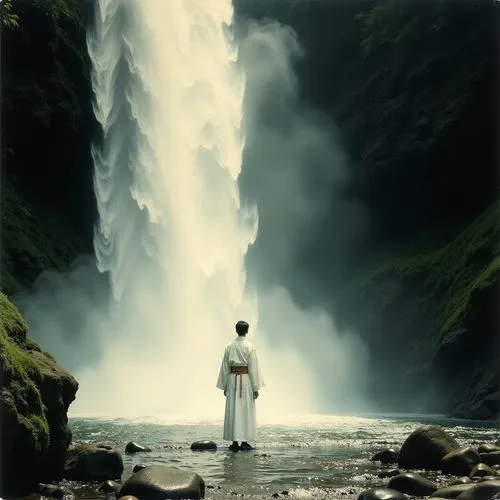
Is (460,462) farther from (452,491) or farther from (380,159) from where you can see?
(380,159)

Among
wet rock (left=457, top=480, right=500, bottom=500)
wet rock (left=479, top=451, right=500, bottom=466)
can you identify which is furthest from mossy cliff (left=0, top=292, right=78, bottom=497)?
wet rock (left=479, top=451, right=500, bottom=466)

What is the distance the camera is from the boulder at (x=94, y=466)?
31.6 ft

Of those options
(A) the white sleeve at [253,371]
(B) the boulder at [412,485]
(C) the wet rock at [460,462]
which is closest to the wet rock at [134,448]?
(A) the white sleeve at [253,371]

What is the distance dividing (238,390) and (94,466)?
4476 millimetres

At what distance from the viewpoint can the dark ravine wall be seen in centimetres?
4166

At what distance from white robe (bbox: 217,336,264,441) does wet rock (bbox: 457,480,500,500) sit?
21.4 ft

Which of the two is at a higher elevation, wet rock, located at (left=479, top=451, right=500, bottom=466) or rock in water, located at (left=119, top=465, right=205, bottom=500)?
wet rock, located at (left=479, top=451, right=500, bottom=466)

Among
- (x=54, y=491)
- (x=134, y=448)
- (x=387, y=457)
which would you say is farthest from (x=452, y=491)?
(x=134, y=448)

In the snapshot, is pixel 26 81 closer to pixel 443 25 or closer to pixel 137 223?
pixel 137 223

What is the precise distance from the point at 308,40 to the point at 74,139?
2048cm

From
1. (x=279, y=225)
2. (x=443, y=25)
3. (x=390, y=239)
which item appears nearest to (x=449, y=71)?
(x=443, y=25)

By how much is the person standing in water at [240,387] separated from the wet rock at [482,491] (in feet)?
21.0

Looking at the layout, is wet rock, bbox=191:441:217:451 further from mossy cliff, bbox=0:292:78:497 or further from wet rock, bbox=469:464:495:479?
wet rock, bbox=469:464:495:479

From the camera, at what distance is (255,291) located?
5103 cm
